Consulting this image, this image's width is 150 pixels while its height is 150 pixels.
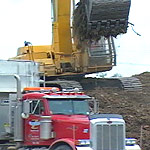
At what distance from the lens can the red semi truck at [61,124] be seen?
1427cm

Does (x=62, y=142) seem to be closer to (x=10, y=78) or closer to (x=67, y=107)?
(x=67, y=107)

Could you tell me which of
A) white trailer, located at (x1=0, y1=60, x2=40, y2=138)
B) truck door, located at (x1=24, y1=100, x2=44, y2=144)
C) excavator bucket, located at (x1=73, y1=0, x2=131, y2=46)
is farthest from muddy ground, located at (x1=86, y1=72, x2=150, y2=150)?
white trailer, located at (x1=0, y1=60, x2=40, y2=138)

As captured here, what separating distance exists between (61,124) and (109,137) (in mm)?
1878

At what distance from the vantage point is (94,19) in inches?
953

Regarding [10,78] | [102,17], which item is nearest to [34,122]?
[10,78]

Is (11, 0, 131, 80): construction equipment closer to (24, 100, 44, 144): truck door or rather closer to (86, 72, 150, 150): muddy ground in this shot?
(86, 72, 150, 150): muddy ground

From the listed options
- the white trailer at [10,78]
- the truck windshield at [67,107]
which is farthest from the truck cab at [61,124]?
the white trailer at [10,78]

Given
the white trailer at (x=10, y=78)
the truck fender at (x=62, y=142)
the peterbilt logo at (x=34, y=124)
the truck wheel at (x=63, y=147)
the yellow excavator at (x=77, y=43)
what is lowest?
the truck wheel at (x=63, y=147)

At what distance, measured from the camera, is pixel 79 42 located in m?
27.1

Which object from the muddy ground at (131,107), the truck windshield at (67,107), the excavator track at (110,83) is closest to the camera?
the truck windshield at (67,107)

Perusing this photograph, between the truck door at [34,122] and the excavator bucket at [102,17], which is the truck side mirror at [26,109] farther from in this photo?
the excavator bucket at [102,17]

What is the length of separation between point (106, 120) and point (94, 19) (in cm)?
1054

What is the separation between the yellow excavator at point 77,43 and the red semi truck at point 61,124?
8.30 metres

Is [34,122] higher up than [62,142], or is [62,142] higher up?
[34,122]
